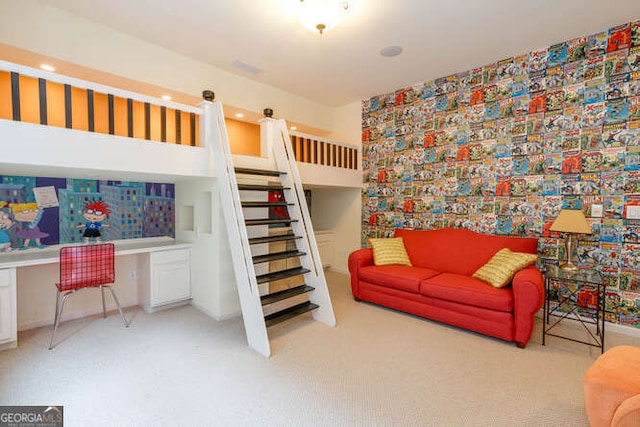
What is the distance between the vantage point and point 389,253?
398 centimetres

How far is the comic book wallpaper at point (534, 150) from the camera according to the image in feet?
9.89

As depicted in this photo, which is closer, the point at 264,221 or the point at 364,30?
the point at 364,30

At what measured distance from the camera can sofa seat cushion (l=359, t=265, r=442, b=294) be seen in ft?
11.1

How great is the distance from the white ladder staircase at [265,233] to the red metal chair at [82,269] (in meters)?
1.23

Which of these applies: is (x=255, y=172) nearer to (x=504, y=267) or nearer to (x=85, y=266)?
(x=85, y=266)

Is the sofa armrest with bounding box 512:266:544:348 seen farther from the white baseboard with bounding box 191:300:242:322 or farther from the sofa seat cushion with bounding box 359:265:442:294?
the white baseboard with bounding box 191:300:242:322

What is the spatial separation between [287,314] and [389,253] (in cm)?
166

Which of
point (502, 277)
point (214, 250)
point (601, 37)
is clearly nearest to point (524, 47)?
point (601, 37)

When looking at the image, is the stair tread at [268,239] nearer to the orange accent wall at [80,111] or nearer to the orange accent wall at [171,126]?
the orange accent wall at [80,111]

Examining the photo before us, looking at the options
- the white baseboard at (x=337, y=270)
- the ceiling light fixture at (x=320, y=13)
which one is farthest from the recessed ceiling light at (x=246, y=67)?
the white baseboard at (x=337, y=270)

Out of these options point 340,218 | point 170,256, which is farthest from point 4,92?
point 340,218

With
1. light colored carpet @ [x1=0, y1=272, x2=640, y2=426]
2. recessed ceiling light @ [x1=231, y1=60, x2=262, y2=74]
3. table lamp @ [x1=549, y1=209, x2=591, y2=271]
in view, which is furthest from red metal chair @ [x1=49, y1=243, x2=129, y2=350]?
table lamp @ [x1=549, y1=209, x2=591, y2=271]

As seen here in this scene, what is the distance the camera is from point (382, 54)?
3.57m

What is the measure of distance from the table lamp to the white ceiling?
6.11 feet
